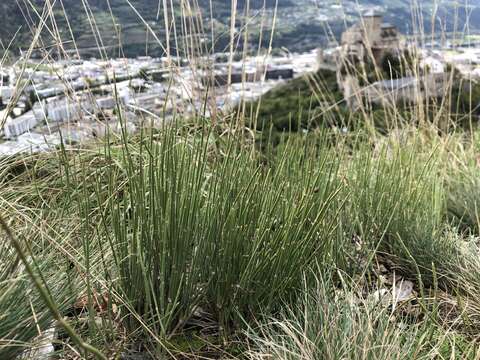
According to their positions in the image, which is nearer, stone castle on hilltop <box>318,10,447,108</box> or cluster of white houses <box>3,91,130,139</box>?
cluster of white houses <box>3,91,130,139</box>

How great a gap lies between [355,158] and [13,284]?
139 cm

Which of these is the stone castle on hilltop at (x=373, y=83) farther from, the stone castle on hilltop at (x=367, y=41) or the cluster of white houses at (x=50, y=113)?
the cluster of white houses at (x=50, y=113)

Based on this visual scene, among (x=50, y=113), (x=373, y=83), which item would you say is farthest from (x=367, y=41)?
(x=50, y=113)

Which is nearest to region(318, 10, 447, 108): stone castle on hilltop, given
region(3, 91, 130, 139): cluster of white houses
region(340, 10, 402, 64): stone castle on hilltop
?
region(340, 10, 402, 64): stone castle on hilltop

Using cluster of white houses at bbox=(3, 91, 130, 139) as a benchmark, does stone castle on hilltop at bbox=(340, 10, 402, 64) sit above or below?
below

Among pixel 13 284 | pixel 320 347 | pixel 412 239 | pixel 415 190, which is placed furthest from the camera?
pixel 415 190

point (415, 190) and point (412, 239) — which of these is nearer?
point (412, 239)

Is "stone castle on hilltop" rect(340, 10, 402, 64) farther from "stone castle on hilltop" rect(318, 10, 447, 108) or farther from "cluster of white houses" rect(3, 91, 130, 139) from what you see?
"cluster of white houses" rect(3, 91, 130, 139)

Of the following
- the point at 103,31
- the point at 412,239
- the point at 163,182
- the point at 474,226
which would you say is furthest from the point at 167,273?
the point at 474,226

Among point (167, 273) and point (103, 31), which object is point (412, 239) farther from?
point (103, 31)

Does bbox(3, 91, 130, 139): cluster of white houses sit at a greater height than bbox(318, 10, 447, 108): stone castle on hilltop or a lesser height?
greater

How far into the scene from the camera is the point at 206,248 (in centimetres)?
110

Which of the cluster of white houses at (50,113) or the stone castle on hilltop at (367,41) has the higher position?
the cluster of white houses at (50,113)

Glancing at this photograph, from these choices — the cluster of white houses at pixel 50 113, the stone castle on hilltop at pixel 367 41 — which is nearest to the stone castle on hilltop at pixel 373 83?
the stone castle on hilltop at pixel 367 41
